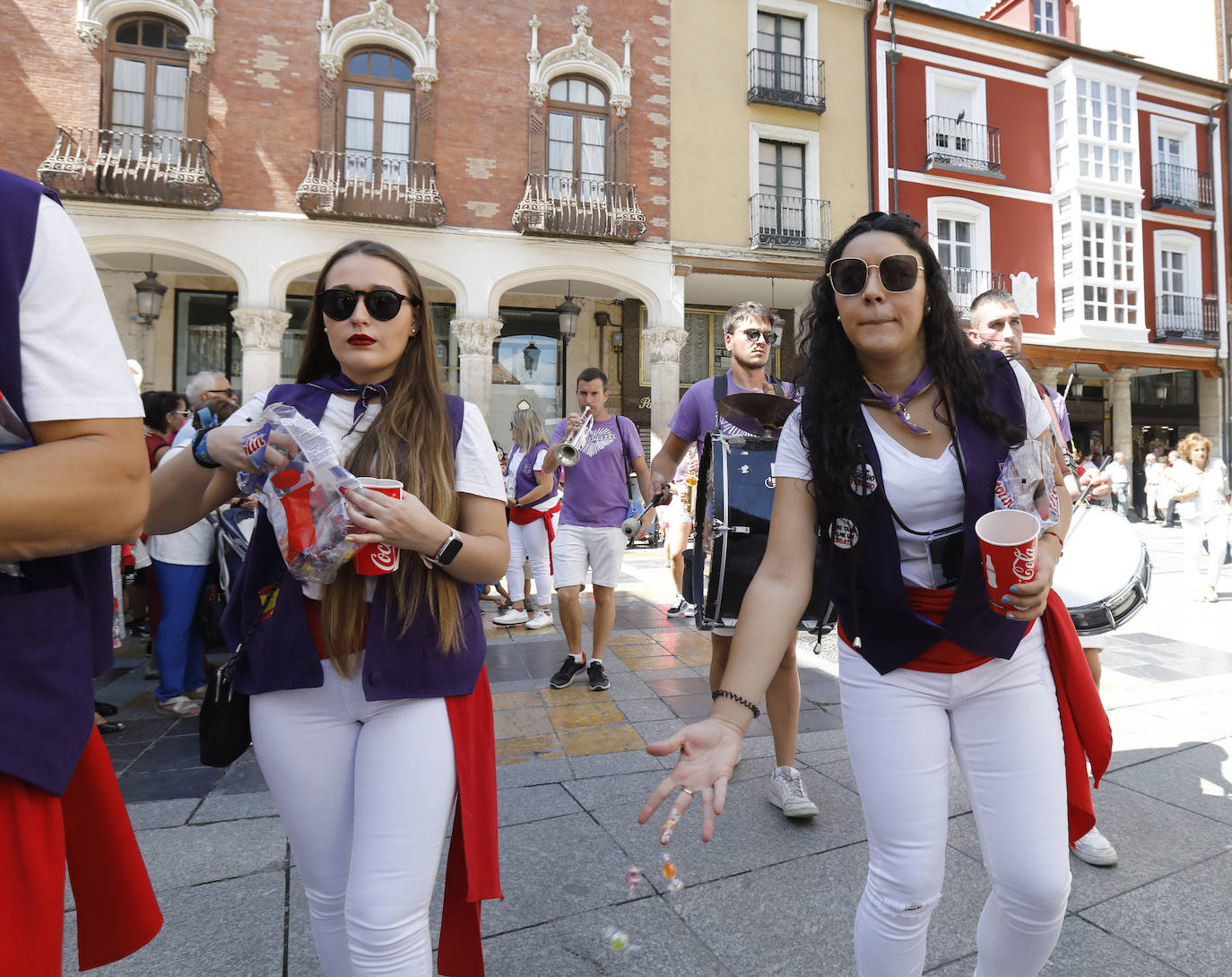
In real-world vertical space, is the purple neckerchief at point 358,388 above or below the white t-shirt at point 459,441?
above

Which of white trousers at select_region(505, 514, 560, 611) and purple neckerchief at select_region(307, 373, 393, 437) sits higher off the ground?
purple neckerchief at select_region(307, 373, 393, 437)

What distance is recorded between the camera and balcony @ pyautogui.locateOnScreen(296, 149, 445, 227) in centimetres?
1330

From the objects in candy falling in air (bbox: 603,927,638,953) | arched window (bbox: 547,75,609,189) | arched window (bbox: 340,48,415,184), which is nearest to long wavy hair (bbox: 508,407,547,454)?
candy falling in air (bbox: 603,927,638,953)

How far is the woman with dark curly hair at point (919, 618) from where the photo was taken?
5.20 feet

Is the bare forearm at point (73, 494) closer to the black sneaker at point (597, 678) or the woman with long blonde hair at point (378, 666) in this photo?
the woman with long blonde hair at point (378, 666)

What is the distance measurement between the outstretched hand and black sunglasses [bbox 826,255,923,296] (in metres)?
1.09

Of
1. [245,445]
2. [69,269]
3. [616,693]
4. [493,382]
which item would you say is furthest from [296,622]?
[493,382]

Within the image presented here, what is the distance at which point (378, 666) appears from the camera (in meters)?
1.56

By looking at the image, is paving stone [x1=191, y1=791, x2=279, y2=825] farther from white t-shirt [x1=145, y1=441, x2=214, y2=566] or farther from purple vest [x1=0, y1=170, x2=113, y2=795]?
purple vest [x1=0, y1=170, x2=113, y2=795]

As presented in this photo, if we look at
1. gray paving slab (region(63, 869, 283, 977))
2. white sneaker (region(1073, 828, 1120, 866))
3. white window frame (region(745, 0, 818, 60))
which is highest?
white window frame (region(745, 0, 818, 60))

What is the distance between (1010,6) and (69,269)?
27.1 meters

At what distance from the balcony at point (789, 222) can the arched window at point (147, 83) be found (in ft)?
35.9

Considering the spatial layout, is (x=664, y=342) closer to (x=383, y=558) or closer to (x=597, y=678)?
(x=597, y=678)

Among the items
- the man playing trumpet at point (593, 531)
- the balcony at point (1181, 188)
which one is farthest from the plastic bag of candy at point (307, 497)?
the balcony at point (1181, 188)
